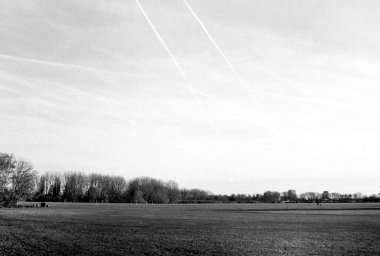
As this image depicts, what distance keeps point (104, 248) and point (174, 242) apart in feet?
16.4

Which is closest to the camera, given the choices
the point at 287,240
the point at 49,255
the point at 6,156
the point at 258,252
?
the point at 49,255

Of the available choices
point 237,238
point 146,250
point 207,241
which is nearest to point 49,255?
point 146,250

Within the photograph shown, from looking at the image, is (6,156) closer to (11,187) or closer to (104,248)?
(11,187)

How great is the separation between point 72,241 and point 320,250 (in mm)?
15928

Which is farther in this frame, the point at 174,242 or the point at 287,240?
the point at 287,240

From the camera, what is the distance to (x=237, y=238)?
28.9 meters

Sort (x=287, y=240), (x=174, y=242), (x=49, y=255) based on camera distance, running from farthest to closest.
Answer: (x=287, y=240)
(x=174, y=242)
(x=49, y=255)

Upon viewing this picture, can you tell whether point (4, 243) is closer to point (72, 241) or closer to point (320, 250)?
point (72, 241)

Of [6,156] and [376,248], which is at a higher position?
[6,156]

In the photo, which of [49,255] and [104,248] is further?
[104,248]

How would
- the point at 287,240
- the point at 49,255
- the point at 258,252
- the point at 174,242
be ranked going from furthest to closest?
the point at 287,240 < the point at 174,242 < the point at 258,252 < the point at 49,255

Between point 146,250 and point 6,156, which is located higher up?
point 6,156

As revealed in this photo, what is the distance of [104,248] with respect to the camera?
23234 millimetres

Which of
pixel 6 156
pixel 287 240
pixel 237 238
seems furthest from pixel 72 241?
pixel 6 156
